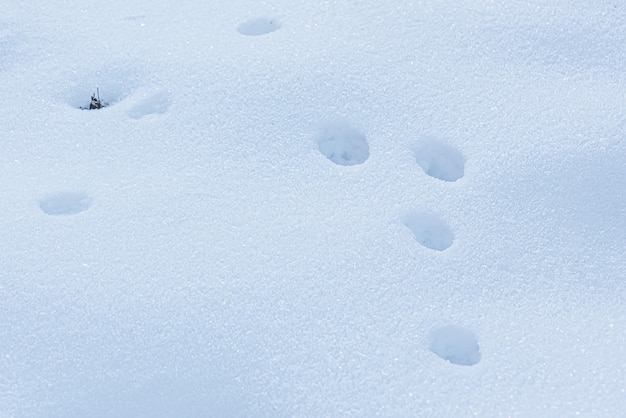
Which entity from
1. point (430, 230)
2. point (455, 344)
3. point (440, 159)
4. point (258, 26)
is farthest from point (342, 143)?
point (455, 344)

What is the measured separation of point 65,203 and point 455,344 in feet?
4.69

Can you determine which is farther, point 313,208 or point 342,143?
point 342,143

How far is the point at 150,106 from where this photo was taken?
314 centimetres

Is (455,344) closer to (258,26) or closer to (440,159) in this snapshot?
(440,159)

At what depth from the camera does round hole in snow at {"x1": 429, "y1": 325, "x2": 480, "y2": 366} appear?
2.43 meters

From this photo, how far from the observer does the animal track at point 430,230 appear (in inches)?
107

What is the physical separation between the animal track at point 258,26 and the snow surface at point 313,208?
13mm

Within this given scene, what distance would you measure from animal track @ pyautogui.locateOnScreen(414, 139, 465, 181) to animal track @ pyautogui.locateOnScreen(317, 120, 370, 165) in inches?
8.1

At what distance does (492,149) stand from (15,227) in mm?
1712

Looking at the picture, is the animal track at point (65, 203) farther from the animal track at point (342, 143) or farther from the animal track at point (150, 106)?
the animal track at point (342, 143)

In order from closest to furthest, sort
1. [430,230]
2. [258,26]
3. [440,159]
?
[430,230] < [440,159] < [258,26]

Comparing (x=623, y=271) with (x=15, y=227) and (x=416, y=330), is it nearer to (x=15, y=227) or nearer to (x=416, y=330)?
(x=416, y=330)

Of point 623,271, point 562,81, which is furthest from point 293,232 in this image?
point 562,81

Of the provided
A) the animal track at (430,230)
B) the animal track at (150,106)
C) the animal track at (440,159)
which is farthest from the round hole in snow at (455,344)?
the animal track at (150,106)
